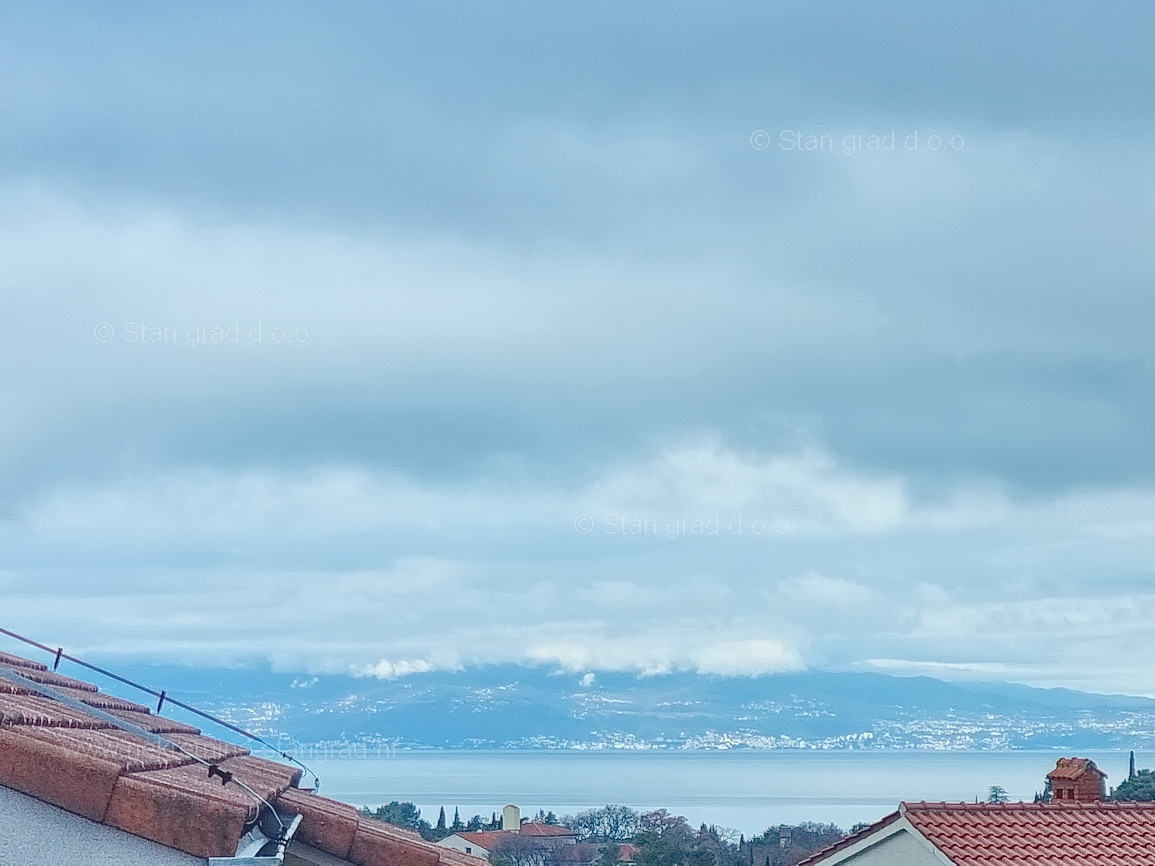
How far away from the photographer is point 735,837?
576 feet

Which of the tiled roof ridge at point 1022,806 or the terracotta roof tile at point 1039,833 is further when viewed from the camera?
the tiled roof ridge at point 1022,806

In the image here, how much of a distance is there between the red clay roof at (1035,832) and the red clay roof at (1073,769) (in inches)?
75.3

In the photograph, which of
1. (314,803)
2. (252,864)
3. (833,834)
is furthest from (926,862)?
(833,834)

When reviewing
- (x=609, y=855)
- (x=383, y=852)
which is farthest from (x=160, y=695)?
(x=609, y=855)

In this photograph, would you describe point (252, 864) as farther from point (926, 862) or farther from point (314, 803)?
point (926, 862)

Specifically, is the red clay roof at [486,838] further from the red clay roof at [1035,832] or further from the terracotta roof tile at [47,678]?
the terracotta roof tile at [47,678]

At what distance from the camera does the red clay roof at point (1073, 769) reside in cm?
2212

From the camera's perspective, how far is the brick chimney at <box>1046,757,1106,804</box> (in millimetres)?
21984

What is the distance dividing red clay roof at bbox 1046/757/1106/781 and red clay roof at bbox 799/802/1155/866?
1912 millimetres

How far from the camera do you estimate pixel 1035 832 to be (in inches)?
741

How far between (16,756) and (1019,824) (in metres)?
15.6

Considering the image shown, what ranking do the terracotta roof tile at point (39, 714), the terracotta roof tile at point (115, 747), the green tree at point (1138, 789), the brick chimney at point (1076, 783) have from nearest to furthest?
1. the terracotta roof tile at point (115, 747)
2. the terracotta roof tile at point (39, 714)
3. the brick chimney at point (1076, 783)
4. the green tree at point (1138, 789)

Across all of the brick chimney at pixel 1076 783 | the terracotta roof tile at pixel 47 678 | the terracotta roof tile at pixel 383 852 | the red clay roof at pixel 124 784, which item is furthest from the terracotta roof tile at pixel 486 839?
the red clay roof at pixel 124 784

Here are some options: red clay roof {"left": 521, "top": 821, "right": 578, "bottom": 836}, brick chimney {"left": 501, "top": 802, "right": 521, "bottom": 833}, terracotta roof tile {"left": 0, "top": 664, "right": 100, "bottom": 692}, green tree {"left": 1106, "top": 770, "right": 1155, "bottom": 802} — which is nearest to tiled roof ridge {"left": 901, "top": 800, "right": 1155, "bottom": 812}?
terracotta roof tile {"left": 0, "top": 664, "right": 100, "bottom": 692}
